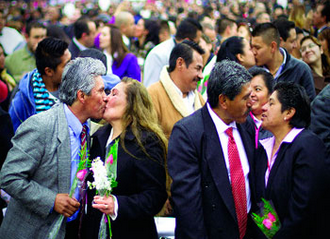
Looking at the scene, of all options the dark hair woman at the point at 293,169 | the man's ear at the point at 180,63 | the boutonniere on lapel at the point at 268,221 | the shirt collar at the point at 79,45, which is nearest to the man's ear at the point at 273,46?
the man's ear at the point at 180,63

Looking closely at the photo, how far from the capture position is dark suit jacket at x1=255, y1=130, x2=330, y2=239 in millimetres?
3055

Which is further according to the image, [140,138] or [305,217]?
[140,138]

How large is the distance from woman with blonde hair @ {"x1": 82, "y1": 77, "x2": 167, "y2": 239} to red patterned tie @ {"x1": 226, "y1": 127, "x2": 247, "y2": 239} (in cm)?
60

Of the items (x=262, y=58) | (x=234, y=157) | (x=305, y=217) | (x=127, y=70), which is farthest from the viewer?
(x=127, y=70)

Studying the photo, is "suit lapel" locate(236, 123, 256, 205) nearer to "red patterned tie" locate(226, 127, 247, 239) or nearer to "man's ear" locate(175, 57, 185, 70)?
"red patterned tie" locate(226, 127, 247, 239)

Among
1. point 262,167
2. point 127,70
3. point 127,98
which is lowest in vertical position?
point 127,70

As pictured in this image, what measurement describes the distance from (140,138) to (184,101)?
1.50m

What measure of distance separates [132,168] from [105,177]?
333 mm

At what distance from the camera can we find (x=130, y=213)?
337 cm

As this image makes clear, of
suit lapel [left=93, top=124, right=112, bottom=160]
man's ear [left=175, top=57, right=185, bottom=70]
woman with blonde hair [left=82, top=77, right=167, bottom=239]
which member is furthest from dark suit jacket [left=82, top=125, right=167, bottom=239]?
man's ear [left=175, top=57, right=185, bottom=70]

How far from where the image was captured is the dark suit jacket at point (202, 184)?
3.14 metres

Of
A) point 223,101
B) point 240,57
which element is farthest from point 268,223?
point 240,57

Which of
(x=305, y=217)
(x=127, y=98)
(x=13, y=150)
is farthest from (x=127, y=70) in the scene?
(x=305, y=217)

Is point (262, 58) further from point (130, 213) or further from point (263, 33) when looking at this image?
point (130, 213)
